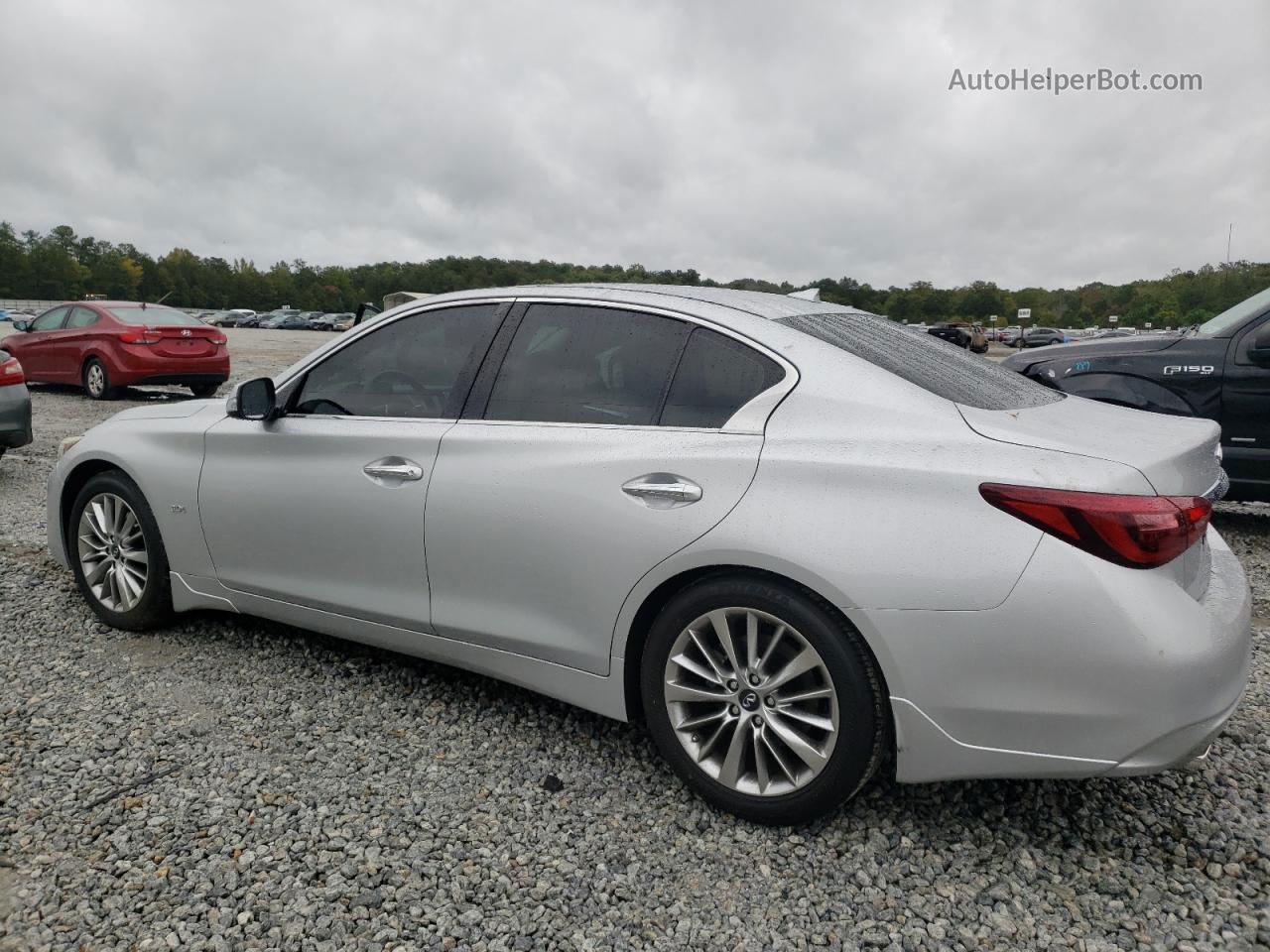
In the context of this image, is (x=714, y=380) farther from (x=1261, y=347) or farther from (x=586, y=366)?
(x=1261, y=347)

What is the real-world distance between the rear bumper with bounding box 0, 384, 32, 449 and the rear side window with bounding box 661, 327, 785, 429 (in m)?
6.88

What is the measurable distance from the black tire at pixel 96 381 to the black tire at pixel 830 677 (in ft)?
43.7

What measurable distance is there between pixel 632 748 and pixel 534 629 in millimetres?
577

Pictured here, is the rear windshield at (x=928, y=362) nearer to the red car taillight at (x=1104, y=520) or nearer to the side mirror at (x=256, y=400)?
the red car taillight at (x=1104, y=520)

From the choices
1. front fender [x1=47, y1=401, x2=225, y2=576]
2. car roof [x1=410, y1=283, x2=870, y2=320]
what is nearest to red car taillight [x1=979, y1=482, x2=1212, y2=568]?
car roof [x1=410, y1=283, x2=870, y2=320]

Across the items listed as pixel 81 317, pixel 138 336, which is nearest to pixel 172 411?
pixel 138 336

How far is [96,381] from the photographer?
13.6 m

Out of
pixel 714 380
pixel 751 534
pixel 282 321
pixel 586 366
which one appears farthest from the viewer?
pixel 282 321

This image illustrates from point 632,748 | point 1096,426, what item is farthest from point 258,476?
point 1096,426

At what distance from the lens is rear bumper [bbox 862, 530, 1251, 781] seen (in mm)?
2119

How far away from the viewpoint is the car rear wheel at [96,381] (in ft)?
44.2

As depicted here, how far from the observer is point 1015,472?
Result: 2213mm

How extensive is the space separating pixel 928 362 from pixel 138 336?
43.4 feet

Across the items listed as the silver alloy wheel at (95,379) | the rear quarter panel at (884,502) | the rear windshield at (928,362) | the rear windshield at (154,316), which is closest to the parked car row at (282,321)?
the rear windshield at (154,316)
